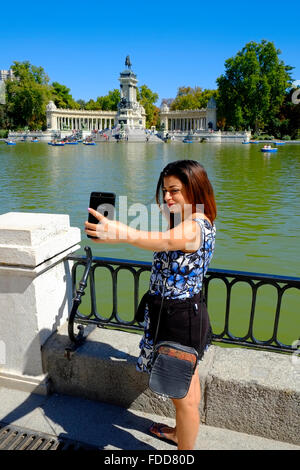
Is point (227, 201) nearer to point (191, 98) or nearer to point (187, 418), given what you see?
point (187, 418)

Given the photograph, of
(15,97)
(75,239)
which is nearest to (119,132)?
(15,97)

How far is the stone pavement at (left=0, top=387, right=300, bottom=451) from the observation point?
8.62 feet

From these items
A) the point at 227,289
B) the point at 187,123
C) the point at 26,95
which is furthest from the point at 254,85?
the point at 227,289

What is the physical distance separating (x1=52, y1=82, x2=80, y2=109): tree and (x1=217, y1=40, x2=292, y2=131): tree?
151ft

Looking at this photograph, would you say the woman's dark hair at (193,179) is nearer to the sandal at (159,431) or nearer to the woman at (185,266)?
the woman at (185,266)

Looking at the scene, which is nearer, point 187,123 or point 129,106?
point 129,106

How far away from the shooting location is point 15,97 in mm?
87062

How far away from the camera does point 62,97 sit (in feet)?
342

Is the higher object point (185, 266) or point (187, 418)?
point (185, 266)

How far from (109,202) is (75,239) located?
51.1 inches

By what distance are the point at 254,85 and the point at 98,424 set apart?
2793 inches

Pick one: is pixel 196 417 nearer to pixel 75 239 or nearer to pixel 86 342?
pixel 86 342

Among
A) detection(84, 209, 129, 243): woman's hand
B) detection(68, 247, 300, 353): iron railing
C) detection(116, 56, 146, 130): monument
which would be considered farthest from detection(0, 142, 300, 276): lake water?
detection(116, 56, 146, 130): monument
